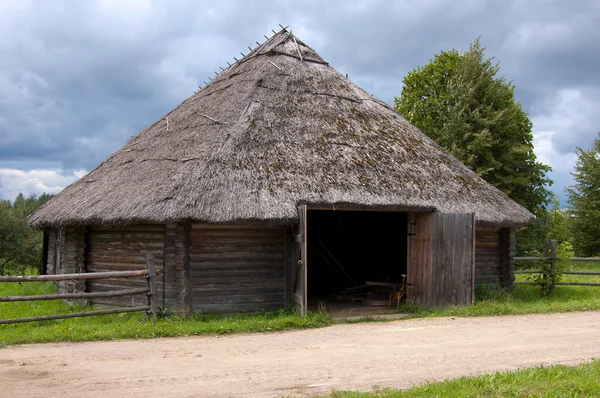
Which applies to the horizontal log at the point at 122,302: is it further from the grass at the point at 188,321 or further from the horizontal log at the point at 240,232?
the horizontal log at the point at 240,232

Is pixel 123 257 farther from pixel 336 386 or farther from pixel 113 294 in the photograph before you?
pixel 336 386

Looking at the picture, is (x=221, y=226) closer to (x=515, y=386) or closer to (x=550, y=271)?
(x=515, y=386)

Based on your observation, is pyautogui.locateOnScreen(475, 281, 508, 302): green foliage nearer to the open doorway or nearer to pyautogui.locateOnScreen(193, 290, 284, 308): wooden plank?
the open doorway

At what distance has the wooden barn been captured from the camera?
1151 centimetres

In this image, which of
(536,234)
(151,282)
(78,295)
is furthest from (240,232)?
(536,234)

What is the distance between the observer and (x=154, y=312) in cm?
1097

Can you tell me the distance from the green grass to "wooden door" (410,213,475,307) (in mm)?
5850

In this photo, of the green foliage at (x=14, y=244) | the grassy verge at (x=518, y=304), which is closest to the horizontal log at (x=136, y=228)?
the grassy verge at (x=518, y=304)

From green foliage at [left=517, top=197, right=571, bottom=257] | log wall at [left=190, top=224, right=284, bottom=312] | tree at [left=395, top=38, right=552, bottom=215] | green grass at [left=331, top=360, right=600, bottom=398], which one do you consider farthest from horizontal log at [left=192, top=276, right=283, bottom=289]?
green foliage at [left=517, top=197, right=571, bottom=257]

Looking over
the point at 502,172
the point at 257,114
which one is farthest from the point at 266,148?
the point at 502,172

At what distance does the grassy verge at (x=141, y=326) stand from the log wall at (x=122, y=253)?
3.15ft

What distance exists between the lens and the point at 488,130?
84.5 feet

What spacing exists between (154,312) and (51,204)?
661cm

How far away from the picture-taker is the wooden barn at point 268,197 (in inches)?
453
